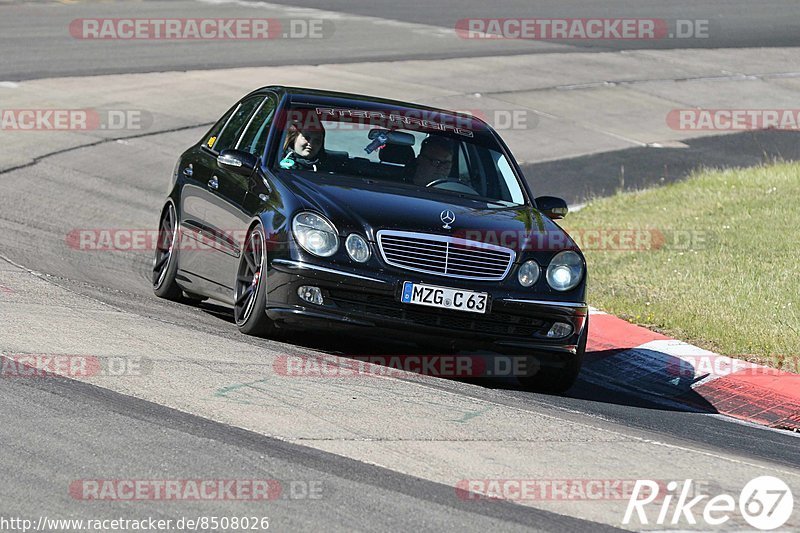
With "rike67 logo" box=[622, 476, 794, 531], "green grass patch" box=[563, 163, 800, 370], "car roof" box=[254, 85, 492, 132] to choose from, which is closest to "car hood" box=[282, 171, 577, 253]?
"car roof" box=[254, 85, 492, 132]

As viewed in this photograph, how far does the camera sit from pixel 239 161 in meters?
9.03

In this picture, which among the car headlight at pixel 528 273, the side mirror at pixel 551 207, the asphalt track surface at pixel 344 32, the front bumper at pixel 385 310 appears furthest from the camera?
the asphalt track surface at pixel 344 32

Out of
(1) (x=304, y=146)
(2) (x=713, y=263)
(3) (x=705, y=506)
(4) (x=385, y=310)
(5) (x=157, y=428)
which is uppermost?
(1) (x=304, y=146)

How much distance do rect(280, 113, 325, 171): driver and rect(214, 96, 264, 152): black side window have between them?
2.75 ft

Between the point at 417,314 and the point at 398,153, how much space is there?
163 cm

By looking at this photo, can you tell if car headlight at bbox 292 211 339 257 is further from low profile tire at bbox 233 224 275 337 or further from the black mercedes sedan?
low profile tire at bbox 233 224 275 337

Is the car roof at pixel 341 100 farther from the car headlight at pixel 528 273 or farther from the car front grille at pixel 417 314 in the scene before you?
the car front grille at pixel 417 314

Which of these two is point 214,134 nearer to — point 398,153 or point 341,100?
point 341,100

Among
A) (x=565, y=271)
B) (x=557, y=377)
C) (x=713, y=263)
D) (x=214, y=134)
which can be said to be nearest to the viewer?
(x=565, y=271)

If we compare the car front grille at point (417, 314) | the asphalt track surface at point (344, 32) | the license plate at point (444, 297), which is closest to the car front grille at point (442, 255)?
the license plate at point (444, 297)

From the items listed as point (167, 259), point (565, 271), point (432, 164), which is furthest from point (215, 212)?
point (565, 271)

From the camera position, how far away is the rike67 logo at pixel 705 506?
554 cm

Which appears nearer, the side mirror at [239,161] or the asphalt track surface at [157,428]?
the asphalt track surface at [157,428]

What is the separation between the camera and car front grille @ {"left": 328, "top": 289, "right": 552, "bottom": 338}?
7.87 metres
